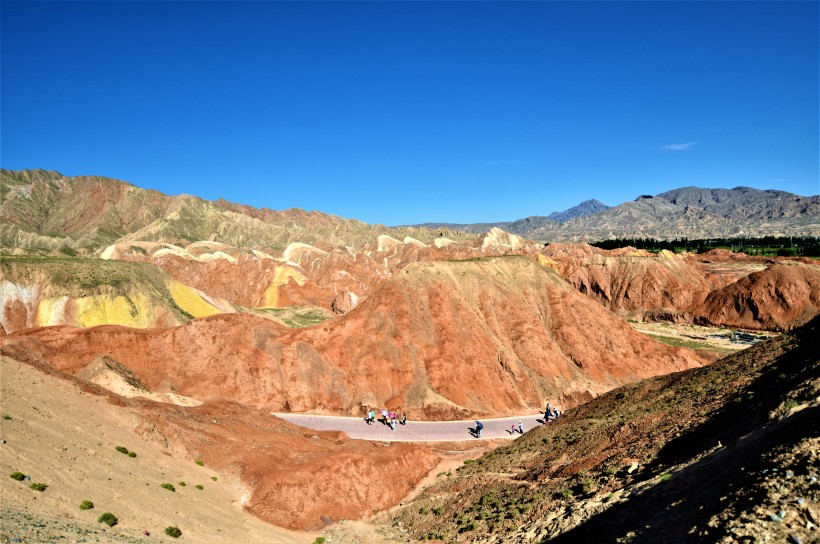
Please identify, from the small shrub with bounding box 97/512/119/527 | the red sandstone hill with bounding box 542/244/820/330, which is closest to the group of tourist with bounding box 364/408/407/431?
the small shrub with bounding box 97/512/119/527

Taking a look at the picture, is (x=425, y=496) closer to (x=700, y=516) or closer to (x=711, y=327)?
(x=700, y=516)

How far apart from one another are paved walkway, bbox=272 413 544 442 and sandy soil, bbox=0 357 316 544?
13980 millimetres

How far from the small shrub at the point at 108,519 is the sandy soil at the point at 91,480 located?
0.20 meters

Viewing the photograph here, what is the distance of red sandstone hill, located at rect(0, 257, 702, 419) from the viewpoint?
1642 inches

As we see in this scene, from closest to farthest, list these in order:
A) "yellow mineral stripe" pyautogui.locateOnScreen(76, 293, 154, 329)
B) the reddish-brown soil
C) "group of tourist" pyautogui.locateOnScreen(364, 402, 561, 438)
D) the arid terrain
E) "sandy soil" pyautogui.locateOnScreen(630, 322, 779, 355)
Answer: the arid terrain, the reddish-brown soil, "group of tourist" pyautogui.locateOnScreen(364, 402, 561, 438), "yellow mineral stripe" pyautogui.locateOnScreen(76, 293, 154, 329), "sandy soil" pyautogui.locateOnScreen(630, 322, 779, 355)

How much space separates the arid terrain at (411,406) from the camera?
14.4m

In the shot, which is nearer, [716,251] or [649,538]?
[649,538]

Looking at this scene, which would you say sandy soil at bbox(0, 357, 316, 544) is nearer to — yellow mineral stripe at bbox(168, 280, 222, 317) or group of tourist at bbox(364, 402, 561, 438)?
group of tourist at bbox(364, 402, 561, 438)

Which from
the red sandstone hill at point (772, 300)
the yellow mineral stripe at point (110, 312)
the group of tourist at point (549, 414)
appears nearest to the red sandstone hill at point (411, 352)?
the group of tourist at point (549, 414)

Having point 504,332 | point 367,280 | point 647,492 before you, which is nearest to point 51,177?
point 367,280

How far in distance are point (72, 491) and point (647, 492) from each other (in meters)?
17.8

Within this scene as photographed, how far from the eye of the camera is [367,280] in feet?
381

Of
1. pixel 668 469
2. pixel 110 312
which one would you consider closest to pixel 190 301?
pixel 110 312

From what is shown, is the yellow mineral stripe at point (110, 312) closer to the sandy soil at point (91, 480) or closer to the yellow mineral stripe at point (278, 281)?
the sandy soil at point (91, 480)
